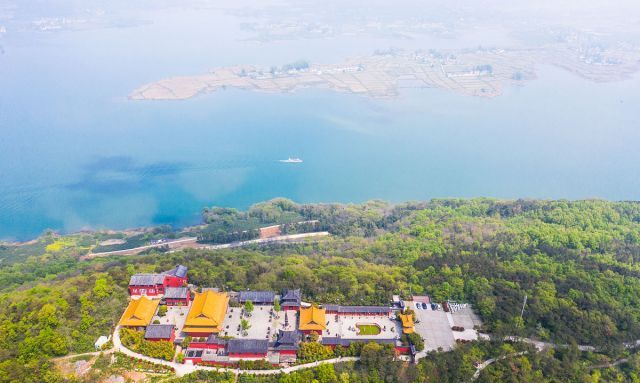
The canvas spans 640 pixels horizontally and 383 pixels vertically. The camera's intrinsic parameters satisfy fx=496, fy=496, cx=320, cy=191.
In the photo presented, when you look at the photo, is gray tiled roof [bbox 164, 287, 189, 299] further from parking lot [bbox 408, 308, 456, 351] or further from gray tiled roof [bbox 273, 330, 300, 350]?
parking lot [bbox 408, 308, 456, 351]

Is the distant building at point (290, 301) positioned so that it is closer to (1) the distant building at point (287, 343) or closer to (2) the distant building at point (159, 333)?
(1) the distant building at point (287, 343)

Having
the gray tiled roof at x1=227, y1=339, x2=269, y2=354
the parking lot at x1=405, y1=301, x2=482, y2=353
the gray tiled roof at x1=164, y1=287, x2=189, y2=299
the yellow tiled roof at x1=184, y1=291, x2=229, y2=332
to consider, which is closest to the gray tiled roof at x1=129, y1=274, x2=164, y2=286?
the gray tiled roof at x1=164, y1=287, x2=189, y2=299

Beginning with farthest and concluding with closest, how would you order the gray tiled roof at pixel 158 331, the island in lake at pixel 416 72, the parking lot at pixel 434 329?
1. the island in lake at pixel 416 72
2. the parking lot at pixel 434 329
3. the gray tiled roof at pixel 158 331

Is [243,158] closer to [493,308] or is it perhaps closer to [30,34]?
[493,308]

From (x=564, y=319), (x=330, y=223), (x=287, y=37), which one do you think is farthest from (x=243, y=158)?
(x=287, y=37)

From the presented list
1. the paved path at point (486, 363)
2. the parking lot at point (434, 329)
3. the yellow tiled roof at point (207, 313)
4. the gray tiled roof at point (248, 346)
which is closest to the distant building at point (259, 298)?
the yellow tiled roof at point (207, 313)

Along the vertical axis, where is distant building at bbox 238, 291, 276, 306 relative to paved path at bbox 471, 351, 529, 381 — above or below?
above
